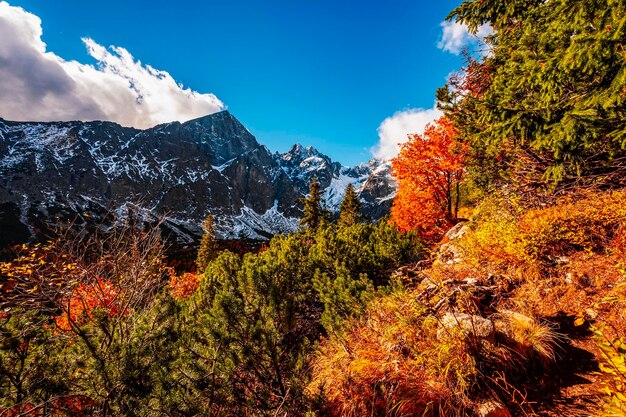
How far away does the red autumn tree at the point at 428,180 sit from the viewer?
1380cm

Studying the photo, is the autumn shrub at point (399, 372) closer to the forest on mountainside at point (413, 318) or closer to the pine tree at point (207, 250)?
the forest on mountainside at point (413, 318)

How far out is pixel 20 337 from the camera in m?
3.30

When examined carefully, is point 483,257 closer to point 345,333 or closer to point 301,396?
point 345,333

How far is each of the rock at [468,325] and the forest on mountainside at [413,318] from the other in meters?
0.02

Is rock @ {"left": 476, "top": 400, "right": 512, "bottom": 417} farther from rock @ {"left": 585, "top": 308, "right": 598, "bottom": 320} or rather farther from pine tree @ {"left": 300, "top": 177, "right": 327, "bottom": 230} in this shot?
pine tree @ {"left": 300, "top": 177, "right": 327, "bottom": 230}

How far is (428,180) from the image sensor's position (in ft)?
47.5

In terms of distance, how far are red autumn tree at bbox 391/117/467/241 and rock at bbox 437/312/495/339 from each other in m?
10.6

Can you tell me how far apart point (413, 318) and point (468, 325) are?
742mm

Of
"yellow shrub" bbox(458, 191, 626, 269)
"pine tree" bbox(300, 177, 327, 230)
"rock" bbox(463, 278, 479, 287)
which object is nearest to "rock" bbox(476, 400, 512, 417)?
"rock" bbox(463, 278, 479, 287)

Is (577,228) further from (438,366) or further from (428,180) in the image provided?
(428,180)

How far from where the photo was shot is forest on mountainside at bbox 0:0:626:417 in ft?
10.3

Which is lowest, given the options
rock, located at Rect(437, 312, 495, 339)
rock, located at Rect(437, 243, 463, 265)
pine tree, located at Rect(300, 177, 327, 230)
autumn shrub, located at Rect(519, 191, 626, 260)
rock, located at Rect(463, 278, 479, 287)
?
rock, located at Rect(437, 312, 495, 339)

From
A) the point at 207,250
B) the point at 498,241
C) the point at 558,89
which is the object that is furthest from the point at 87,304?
the point at 207,250

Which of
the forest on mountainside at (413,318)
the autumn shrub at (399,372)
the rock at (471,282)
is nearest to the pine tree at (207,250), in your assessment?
the forest on mountainside at (413,318)
